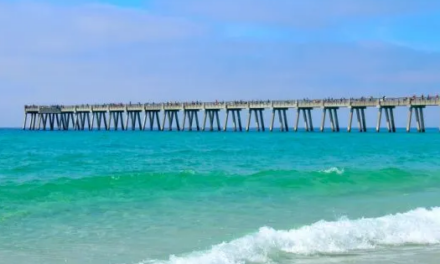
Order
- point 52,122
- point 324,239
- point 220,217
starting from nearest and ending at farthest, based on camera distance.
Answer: point 324,239
point 220,217
point 52,122

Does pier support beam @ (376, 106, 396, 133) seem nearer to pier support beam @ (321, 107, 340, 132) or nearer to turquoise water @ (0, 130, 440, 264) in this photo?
pier support beam @ (321, 107, 340, 132)

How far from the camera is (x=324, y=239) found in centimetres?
944

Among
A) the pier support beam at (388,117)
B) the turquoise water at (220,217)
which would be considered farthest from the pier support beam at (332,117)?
the turquoise water at (220,217)

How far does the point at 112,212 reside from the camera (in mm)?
12227

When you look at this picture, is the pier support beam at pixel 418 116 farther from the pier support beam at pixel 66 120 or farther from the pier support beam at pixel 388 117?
the pier support beam at pixel 66 120

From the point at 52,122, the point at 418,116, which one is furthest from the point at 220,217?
the point at 52,122

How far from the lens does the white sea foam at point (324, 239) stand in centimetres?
831

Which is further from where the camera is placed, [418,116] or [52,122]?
[52,122]

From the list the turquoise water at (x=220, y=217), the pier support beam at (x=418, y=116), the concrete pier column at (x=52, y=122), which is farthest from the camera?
the concrete pier column at (x=52, y=122)

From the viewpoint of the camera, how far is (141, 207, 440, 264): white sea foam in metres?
8.31

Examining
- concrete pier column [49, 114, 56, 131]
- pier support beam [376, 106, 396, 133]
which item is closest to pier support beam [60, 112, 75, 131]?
concrete pier column [49, 114, 56, 131]

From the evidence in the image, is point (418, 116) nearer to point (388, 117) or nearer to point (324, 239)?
point (388, 117)

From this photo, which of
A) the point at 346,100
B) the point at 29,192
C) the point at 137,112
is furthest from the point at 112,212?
the point at 137,112

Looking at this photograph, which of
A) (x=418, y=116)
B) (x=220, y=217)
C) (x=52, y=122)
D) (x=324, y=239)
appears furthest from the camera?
(x=52, y=122)
